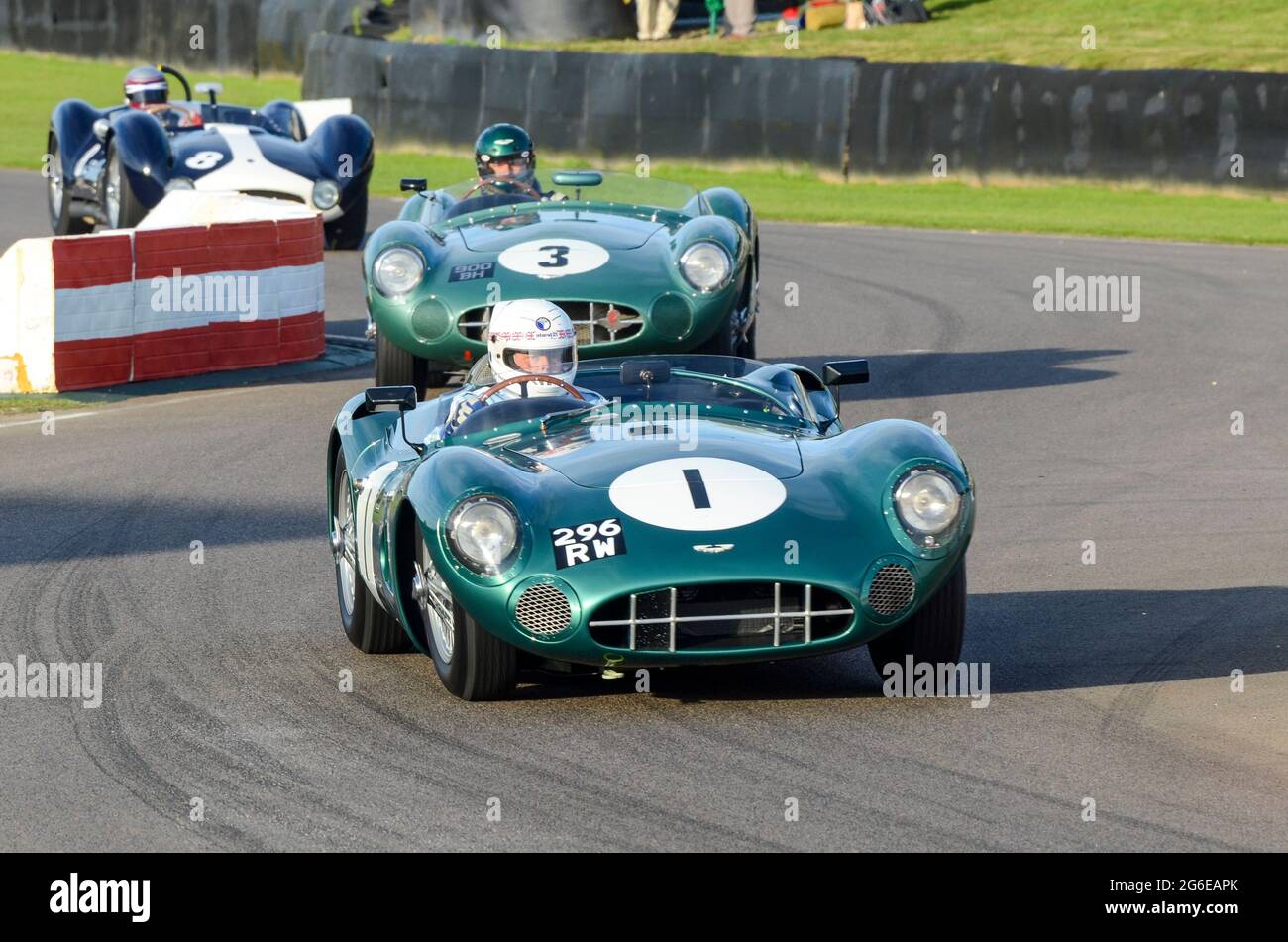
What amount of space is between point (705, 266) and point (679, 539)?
201 inches

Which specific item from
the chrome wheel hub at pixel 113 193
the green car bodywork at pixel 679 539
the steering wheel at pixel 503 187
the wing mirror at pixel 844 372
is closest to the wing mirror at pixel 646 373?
the green car bodywork at pixel 679 539

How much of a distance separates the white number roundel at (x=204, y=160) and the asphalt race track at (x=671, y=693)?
19.3 feet

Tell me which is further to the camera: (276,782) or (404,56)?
(404,56)

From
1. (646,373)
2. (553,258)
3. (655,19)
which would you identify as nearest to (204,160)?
(553,258)

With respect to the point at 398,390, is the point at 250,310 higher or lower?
lower

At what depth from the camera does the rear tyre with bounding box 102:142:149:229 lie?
1706cm

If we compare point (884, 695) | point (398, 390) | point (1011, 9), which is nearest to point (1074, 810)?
point (884, 695)

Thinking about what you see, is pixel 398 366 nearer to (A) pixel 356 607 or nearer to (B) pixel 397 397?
(B) pixel 397 397

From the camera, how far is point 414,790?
517 centimetres

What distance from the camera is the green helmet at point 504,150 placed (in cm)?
1218

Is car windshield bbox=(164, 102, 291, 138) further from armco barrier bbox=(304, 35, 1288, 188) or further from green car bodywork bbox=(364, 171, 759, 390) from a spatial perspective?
green car bodywork bbox=(364, 171, 759, 390)

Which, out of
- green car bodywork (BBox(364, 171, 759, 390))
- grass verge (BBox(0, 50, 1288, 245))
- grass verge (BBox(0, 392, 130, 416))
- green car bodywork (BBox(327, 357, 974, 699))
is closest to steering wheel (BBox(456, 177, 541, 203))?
green car bodywork (BBox(364, 171, 759, 390))

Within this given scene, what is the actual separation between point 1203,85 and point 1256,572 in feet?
45.4
